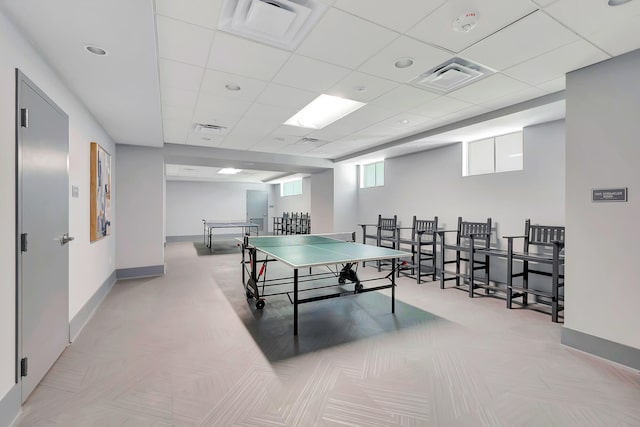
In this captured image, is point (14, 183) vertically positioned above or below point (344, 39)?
below

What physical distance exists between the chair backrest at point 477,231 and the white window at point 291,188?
8853 mm

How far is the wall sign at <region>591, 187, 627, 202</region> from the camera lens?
2.51 m

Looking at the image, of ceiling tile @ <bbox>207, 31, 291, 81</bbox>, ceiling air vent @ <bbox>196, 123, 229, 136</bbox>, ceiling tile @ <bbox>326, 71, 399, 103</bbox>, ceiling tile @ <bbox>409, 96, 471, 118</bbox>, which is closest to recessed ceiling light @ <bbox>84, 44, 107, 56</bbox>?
ceiling tile @ <bbox>207, 31, 291, 81</bbox>

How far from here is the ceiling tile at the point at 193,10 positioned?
1931 mm

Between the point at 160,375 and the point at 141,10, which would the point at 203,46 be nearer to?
the point at 141,10

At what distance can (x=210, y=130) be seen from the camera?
5000 mm

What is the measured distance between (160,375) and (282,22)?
114 inches

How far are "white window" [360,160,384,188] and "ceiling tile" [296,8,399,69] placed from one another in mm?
5168

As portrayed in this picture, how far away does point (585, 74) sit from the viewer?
8.96ft

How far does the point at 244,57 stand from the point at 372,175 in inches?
230

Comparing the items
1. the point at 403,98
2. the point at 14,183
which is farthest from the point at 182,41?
the point at 403,98

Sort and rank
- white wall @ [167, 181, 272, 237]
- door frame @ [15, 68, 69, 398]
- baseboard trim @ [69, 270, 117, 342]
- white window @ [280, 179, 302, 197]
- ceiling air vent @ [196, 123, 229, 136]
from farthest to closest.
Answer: white window @ [280, 179, 302, 197]
white wall @ [167, 181, 272, 237]
ceiling air vent @ [196, 123, 229, 136]
baseboard trim @ [69, 270, 117, 342]
door frame @ [15, 68, 69, 398]

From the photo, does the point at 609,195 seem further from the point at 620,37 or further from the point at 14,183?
the point at 14,183

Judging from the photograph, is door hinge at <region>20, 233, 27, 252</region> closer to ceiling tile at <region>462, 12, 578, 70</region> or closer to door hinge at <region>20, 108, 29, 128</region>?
door hinge at <region>20, 108, 29, 128</region>
